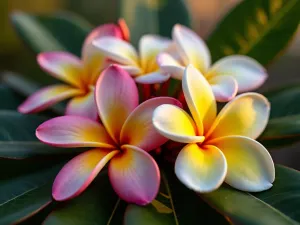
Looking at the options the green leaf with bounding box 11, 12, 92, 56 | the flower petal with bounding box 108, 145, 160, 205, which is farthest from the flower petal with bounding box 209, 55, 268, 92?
the green leaf with bounding box 11, 12, 92, 56

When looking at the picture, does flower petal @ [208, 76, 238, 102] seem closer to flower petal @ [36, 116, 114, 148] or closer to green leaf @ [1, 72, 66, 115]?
flower petal @ [36, 116, 114, 148]

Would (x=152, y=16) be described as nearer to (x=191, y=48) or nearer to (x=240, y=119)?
(x=191, y=48)

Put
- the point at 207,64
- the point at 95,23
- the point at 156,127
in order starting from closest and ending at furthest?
the point at 156,127 < the point at 207,64 < the point at 95,23

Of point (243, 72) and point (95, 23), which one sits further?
point (95, 23)

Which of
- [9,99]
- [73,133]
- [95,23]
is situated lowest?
[95,23]

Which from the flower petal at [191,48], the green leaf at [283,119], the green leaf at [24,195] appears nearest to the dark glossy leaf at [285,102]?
the green leaf at [283,119]

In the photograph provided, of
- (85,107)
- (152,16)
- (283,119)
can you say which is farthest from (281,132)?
(152,16)

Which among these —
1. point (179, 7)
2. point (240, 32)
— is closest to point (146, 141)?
point (240, 32)
